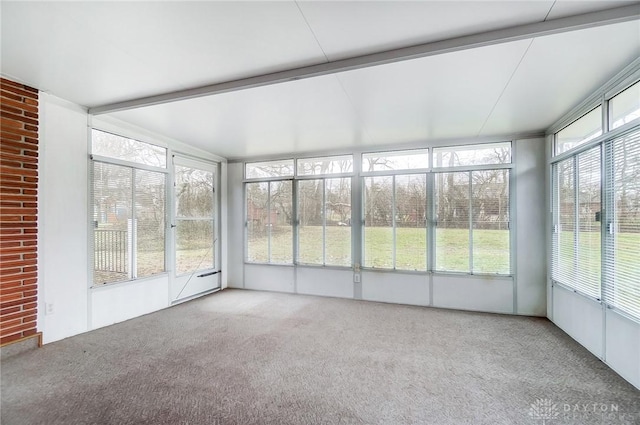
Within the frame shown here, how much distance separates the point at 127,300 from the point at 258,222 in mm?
2431

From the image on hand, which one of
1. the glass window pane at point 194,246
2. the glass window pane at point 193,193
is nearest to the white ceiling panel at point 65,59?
the glass window pane at point 193,193

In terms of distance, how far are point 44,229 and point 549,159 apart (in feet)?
20.1

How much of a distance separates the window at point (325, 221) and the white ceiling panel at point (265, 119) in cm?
70

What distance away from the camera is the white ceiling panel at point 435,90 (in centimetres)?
219

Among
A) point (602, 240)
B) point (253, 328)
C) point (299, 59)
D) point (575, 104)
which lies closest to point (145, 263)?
point (253, 328)

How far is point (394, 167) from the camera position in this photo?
4.73m

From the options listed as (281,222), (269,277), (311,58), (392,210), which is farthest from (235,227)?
(311,58)

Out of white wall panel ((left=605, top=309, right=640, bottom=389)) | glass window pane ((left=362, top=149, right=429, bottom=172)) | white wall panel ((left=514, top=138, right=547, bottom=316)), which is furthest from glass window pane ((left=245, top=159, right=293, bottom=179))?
white wall panel ((left=605, top=309, right=640, bottom=389))

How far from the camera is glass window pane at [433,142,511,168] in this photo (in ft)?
13.7

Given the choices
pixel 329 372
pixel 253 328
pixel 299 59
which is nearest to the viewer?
pixel 299 59

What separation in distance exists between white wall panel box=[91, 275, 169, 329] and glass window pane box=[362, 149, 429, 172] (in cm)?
378

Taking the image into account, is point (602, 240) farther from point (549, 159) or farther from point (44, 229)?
point (44, 229)

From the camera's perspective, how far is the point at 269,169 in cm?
548
